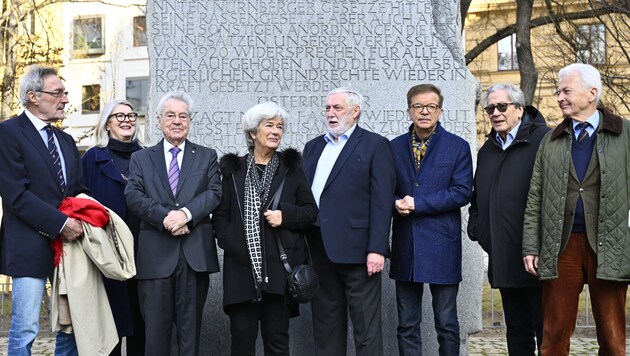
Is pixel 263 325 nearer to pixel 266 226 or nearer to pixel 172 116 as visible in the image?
pixel 266 226

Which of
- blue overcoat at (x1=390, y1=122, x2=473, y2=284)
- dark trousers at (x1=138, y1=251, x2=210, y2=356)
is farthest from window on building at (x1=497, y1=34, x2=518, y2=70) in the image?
dark trousers at (x1=138, y1=251, x2=210, y2=356)

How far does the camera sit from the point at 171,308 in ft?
18.6

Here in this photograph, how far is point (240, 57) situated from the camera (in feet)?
24.3

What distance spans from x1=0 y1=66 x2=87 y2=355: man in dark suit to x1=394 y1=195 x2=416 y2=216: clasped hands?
2.16 m

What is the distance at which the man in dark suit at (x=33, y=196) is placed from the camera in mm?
5312

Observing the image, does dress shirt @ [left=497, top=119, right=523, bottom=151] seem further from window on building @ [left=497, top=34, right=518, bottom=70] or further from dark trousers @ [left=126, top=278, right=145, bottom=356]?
window on building @ [left=497, top=34, right=518, bottom=70]

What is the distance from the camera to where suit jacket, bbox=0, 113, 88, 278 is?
5.30m

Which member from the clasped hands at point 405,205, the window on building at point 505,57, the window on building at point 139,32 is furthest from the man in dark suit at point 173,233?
the window on building at point 139,32

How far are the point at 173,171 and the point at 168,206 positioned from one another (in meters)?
0.28

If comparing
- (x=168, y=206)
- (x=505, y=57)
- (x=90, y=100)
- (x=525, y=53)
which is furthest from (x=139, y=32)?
(x=168, y=206)

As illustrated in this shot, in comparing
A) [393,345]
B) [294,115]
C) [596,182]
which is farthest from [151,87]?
[596,182]

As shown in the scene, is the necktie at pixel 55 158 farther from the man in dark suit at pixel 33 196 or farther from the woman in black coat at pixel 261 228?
the woman in black coat at pixel 261 228

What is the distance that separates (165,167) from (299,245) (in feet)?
3.51

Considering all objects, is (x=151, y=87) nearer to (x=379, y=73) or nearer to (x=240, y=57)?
(x=240, y=57)
